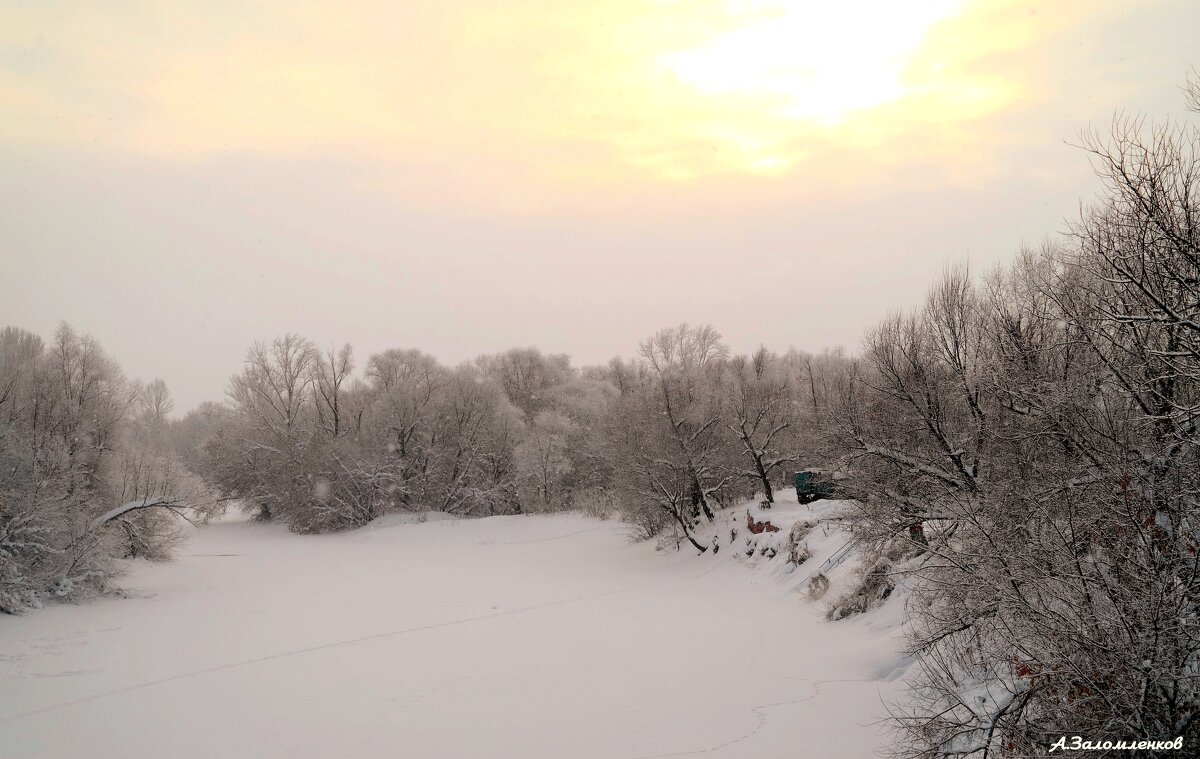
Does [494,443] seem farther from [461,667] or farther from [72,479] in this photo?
[461,667]

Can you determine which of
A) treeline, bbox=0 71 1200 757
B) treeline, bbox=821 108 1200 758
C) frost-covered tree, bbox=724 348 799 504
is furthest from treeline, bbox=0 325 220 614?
treeline, bbox=821 108 1200 758

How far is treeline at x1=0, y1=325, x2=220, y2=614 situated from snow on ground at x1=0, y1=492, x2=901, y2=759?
121 centimetres

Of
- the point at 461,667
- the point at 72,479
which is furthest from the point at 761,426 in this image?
the point at 72,479

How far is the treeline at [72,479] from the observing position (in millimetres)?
18172

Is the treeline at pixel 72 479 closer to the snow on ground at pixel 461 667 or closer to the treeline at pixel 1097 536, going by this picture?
the snow on ground at pixel 461 667

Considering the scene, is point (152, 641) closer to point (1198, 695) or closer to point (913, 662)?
point (913, 662)

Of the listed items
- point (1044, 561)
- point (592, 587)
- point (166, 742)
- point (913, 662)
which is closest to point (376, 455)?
point (592, 587)

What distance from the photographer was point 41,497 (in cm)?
1839

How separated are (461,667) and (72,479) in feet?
61.8

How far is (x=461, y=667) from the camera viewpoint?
47.5 ft

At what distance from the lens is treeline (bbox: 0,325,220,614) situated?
18172 millimetres

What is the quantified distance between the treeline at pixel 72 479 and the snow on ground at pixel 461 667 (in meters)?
1.21

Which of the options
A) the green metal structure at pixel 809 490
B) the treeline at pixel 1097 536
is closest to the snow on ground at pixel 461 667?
the green metal structure at pixel 809 490

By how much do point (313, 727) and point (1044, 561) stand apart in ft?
34.1
